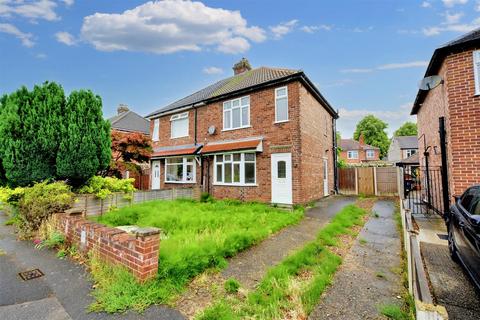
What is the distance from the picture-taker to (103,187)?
9547mm

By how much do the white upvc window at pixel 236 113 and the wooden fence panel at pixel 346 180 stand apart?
8.87 meters

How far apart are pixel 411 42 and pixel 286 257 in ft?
36.3

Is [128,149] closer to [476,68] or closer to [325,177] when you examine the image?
[325,177]

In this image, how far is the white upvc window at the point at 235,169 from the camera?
39.3ft

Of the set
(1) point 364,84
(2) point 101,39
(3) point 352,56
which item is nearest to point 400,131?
(1) point 364,84

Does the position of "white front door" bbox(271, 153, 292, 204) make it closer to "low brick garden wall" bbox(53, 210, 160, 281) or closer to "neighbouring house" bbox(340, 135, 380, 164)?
"low brick garden wall" bbox(53, 210, 160, 281)

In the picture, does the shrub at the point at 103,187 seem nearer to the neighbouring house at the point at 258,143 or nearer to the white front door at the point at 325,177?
the neighbouring house at the point at 258,143

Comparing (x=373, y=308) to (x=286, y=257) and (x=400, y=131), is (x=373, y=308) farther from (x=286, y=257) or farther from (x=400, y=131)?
(x=400, y=131)

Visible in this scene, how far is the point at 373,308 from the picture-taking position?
2.93 metres

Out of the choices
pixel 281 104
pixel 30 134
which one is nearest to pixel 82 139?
pixel 30 134

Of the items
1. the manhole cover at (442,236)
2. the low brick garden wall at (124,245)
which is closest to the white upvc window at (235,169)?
the manhole cover at (442,236)

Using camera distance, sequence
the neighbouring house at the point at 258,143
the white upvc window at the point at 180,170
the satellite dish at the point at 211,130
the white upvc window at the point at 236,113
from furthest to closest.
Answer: the white upvc window at the point at 180,170 < the satellite dish at the point at 211,130 < the white upvc window at the point at 236,113 < the neighbouring house at the point at 258,143

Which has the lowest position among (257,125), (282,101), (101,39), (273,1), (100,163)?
(100,163)

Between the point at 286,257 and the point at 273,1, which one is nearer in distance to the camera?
the point at 286,257
